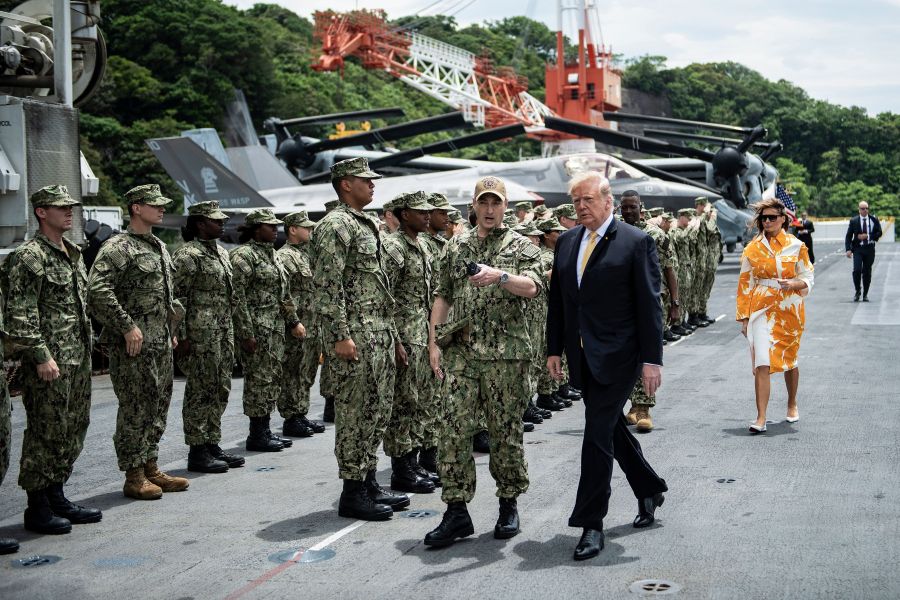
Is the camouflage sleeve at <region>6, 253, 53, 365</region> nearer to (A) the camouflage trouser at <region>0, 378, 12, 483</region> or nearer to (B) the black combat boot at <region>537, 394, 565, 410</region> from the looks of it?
(A) the camouflage trouser at <region>0, 378, 12, 483</region>

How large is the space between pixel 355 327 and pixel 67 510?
207 cm

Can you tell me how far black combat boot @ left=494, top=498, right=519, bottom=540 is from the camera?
16.2 feet

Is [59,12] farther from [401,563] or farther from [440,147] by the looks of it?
[440,147]

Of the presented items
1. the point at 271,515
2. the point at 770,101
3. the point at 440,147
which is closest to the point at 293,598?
the point at 271,515

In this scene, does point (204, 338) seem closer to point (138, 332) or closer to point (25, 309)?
point (138, 332)

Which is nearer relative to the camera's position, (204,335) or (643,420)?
(204,335)

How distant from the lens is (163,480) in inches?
247

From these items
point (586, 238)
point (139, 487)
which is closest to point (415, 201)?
point (586, 238)

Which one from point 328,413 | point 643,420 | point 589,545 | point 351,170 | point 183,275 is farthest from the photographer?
point 328,413

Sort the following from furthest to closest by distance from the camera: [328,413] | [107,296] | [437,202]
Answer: [328,413] < [437,202] < [107,296]

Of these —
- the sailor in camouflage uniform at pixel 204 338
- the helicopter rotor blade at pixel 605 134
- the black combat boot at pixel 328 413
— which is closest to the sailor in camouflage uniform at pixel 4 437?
the sailor in camouflage uniform at pixel 204 338

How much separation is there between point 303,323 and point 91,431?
2180 millimetres

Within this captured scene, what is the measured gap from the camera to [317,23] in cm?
5706

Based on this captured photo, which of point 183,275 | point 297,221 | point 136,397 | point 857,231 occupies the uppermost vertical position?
point 297,221
